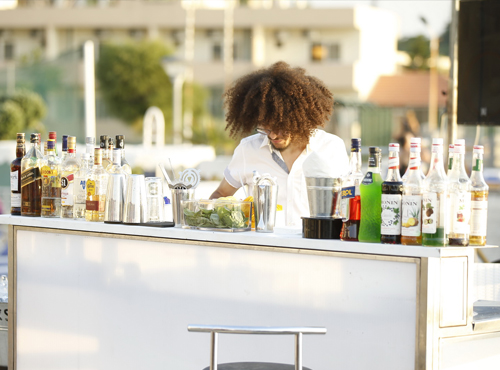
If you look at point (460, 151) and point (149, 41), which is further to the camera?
point (149, 41)

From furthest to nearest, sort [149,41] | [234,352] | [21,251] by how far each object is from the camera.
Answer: [149,41]
[21,251]
[234,352]

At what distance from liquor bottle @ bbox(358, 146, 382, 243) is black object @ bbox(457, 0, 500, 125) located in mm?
2348

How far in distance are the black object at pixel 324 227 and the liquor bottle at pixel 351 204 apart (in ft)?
0.08

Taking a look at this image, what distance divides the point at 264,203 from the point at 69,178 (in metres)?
0.80

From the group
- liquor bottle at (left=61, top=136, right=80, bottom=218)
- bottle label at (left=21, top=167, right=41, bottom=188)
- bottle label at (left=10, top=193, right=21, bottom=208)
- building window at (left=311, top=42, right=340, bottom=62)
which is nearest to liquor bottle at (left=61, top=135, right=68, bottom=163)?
liquor bottle at (left=61, top=136, right=80, bottom=218)

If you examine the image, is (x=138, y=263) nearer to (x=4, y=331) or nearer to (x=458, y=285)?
(x=4, y=331)

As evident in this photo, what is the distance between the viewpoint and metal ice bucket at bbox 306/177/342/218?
206cm

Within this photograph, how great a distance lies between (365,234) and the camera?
201 centimetres

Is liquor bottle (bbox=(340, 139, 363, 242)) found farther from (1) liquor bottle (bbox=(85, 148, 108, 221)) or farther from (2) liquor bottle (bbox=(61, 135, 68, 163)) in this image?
(2) liquor bottle (bbox=(61, 135, 68, 163))

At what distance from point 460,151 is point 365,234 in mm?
378

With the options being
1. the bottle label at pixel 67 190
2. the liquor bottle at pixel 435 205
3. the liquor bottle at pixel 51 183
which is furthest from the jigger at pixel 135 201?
the liquor bottle at pixel 435 205

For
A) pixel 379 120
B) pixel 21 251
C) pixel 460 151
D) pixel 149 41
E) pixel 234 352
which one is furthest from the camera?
pixel 149 41

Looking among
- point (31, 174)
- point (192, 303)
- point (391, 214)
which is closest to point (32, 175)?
point (31, 174)

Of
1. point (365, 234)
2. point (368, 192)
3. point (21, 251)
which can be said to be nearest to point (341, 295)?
point (365, 234)
